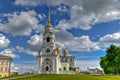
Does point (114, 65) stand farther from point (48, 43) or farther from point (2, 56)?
point (2, 56)

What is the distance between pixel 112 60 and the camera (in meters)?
81.9

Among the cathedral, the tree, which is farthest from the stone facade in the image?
the tree

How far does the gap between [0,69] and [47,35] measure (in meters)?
27.6

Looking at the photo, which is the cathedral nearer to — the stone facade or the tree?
the tree

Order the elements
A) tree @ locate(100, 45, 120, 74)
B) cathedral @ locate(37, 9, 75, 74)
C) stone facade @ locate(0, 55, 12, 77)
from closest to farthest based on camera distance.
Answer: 1. tree @ locate(100, 45, 120, 74)
2. cathedral @ locate(37, 9, 75, 74)
3. stone facade @ locate(0, 55, 12, 77)

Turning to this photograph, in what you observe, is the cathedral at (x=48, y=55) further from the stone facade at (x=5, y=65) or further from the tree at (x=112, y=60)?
the stone facade at (x=5, y=65)

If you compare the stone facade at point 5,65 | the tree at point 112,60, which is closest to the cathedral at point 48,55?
the tree at point 112,60

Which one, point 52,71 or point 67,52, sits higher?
point 67,52

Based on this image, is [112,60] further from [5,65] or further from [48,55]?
[5,65]

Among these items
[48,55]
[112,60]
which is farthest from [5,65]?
[112,60]

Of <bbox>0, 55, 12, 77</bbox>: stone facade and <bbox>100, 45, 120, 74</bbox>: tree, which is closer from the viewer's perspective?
<bbox>100, 45, 120, 74</bbox>: tree

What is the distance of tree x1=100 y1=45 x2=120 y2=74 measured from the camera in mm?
80625

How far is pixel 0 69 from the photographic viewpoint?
319 feet

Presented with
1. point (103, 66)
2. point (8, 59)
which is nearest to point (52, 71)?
point (103, 66)
